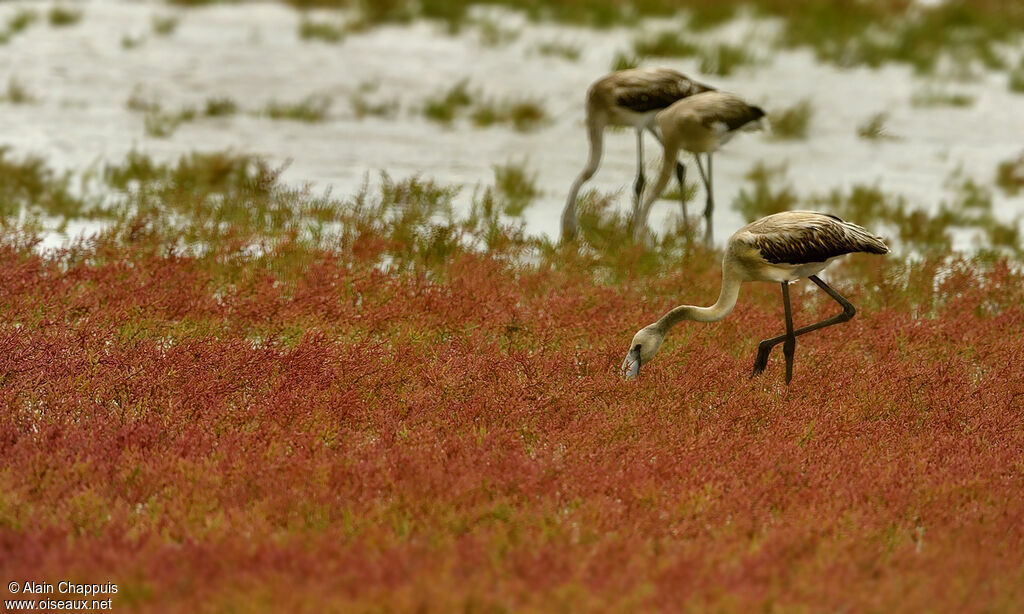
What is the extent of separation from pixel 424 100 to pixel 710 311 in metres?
8.92

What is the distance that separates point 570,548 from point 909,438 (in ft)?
7.51

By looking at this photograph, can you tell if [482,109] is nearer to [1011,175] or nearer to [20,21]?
[1011,175]

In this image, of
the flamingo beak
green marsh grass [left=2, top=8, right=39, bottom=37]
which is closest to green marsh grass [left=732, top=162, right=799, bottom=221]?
the flamingo beak

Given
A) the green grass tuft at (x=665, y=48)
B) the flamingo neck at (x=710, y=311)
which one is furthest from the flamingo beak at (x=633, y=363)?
the green grass tuft at (x=665, y=48)

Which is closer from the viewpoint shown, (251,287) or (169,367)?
(169,367)

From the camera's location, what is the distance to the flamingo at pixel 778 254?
6.48 m

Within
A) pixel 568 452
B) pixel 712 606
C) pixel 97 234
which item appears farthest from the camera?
pixel 97 234

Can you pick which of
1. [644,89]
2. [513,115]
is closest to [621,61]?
[513,115]

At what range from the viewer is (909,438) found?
19.0 feet

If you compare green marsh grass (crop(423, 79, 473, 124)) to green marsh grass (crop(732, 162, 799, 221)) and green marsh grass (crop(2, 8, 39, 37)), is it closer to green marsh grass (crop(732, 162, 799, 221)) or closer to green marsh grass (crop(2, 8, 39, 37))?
green marsh grass (crop(732, 162, 799, 221))

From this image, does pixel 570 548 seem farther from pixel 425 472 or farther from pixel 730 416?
pixel 730 416

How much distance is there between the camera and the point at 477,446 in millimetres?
5289

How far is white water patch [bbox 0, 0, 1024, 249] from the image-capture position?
480 inches

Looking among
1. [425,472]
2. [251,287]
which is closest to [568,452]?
[425,472]
